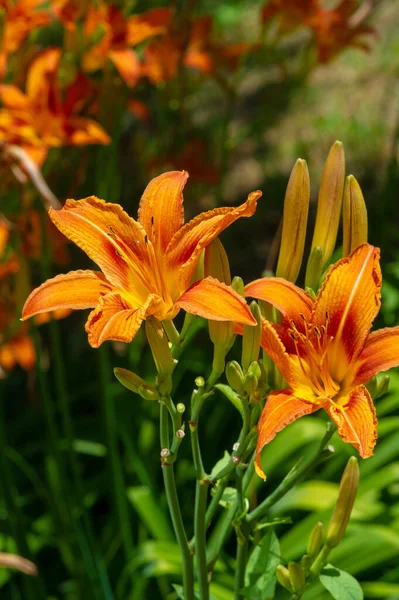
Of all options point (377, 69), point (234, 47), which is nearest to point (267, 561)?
point (234, 47)

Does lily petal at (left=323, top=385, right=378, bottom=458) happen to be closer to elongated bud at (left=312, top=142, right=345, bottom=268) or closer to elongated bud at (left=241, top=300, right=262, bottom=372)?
elongated bud at (left=241, top=300, right=262, bottom=372)

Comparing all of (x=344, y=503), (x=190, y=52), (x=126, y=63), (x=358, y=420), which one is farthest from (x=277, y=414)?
(x=190, y=52)

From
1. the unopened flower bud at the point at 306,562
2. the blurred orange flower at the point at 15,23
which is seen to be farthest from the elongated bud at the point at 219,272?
the blurred orange flower at the point at 15,23

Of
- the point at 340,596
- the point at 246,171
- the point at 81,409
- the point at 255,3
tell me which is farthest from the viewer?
the point at 255,3

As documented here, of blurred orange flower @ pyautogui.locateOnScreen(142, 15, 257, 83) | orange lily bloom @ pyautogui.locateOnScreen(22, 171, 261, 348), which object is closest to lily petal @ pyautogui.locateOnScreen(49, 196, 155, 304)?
orange lily bloom @ pyautogui.locateOnScreen(22, 171, 261, 348)

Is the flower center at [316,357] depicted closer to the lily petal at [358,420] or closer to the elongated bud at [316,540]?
the lily petal at [358,420]

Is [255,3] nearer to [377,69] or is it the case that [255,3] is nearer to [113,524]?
[377,69]
